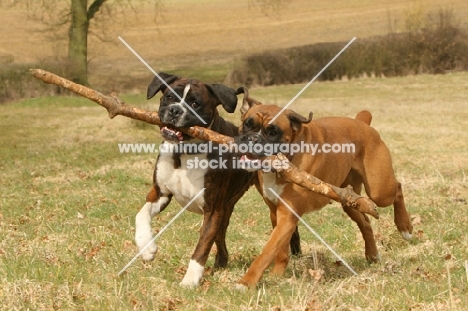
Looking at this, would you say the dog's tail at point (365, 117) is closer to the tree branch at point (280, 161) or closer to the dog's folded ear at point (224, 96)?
the dog's folded ear at point (224, 96)

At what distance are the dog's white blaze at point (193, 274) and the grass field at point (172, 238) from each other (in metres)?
0.09

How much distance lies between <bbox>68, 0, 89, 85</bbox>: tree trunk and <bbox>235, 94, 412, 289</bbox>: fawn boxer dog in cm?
2949

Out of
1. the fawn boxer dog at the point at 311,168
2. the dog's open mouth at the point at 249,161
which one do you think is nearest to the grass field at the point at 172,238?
the fawn boxer dog at the point at 311,168

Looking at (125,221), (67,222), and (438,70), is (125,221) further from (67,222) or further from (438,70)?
(438,70)

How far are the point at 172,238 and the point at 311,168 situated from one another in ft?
7.35

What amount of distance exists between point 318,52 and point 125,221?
1195 inches

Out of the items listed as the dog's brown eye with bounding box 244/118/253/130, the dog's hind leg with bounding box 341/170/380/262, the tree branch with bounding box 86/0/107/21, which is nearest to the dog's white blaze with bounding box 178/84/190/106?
the dog's brown eye with bounding box 244/118/253/130

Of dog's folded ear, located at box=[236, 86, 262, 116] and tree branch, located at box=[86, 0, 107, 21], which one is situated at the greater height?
tree branch, located at box=[86, 0, 107, 21]

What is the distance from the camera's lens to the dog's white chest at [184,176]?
7355mm

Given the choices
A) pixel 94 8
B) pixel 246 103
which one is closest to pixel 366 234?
Answer: pixel 246 103

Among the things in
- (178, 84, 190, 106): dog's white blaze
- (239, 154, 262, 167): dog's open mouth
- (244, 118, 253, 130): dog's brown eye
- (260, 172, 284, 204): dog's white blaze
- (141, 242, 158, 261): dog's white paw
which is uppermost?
(178, 84, 190, 106): dog's white blaze

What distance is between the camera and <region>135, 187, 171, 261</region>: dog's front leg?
7.27 metres

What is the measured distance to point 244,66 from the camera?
127 ft

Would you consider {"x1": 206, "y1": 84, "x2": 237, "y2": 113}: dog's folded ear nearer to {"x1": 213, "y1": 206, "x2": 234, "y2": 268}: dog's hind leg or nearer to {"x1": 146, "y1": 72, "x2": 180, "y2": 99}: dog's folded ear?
{"x1": 146, "y1": 72, "x2": 180, "y2": 99}: dog's folded ear
